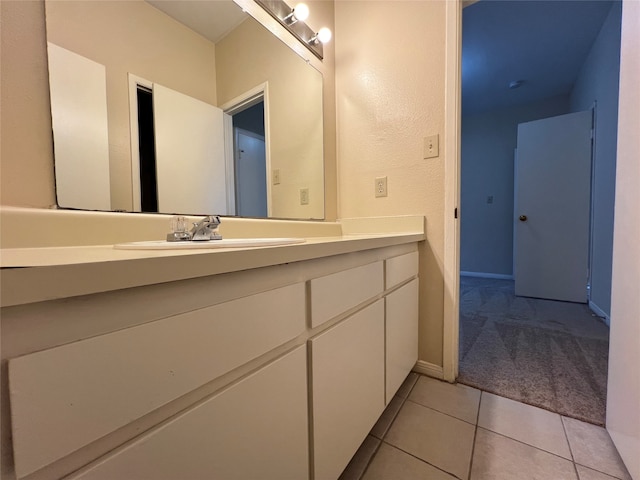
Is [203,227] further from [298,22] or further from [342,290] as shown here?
[298,22]

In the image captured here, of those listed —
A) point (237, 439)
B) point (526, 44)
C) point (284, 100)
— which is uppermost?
point (526, 44)

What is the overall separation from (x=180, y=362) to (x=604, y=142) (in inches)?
134

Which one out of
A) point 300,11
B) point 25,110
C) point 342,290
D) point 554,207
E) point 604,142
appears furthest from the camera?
point 554,207

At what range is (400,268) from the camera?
1.17 m

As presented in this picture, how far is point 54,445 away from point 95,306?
147 millimetres

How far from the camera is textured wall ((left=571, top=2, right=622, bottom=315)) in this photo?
2.05 metres

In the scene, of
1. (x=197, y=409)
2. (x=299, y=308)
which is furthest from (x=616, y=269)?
(x=197, y=409)

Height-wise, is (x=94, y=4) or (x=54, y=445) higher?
(x=94, y=4)

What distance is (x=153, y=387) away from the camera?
359 mm

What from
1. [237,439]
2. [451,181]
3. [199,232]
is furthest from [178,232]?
[451,181]

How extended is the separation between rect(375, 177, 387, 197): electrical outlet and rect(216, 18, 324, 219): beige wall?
0.33 metres

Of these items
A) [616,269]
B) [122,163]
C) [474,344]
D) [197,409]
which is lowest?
[474,344]

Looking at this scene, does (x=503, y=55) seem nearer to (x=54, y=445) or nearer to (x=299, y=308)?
(x=299, y=308)

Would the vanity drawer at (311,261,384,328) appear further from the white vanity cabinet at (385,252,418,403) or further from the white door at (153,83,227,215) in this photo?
the white door at (153,83,227,215)
